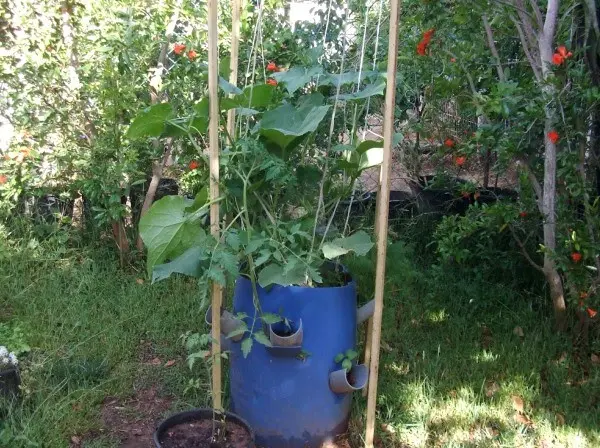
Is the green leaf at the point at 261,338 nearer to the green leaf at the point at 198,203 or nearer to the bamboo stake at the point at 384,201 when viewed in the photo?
the bamboo stake at the point at 384,201

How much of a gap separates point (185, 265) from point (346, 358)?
2.31 feet

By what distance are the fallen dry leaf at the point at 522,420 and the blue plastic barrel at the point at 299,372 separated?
0.76 m

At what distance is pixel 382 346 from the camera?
3256 millimetres

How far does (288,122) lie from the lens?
91.9 inches

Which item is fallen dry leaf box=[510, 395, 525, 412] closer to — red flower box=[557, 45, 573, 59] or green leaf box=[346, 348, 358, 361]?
green leaf box=[346, 348, 358, 361]

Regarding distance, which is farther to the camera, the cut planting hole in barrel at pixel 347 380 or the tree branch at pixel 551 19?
the tree branch at pixel 551 19

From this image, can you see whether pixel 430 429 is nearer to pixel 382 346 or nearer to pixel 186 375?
pixel 382 346

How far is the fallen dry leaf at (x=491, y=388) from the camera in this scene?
2.85 m

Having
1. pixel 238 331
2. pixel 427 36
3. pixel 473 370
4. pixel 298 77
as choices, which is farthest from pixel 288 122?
pixel 473 370

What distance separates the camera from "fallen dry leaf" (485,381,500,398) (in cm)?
285

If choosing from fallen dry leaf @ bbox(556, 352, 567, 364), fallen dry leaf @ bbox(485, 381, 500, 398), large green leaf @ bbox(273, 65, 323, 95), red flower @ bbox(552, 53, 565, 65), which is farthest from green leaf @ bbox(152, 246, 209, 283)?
fallen dry leaf @ bbox(556, 352, 567, 364)

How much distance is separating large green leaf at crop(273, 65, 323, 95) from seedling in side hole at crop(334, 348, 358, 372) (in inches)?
39.0

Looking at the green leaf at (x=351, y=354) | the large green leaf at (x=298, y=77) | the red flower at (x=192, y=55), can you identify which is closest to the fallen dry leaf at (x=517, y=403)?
the green leaf at (x=351, y=354)

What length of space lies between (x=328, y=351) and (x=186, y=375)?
89cm
